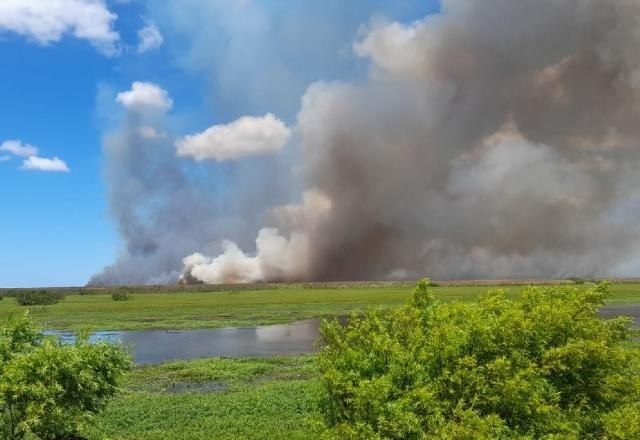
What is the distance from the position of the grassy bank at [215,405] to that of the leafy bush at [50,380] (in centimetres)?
315

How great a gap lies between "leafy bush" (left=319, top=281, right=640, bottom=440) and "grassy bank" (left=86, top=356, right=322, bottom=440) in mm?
1561

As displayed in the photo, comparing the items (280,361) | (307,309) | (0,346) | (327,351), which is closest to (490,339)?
(327,351)

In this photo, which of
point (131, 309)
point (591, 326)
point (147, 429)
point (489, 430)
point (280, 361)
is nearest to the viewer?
point (489, 430)

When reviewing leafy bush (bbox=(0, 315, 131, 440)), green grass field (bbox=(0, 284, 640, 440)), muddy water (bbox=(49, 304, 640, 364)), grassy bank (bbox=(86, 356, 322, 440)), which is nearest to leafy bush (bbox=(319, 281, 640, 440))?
green grass field (bbox=(0, 284, 640, 440))

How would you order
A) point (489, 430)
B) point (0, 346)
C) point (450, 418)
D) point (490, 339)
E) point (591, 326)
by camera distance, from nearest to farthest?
point (489, 430), point (450, 418), point (490, 339), point (591, 326), point (0, 346)

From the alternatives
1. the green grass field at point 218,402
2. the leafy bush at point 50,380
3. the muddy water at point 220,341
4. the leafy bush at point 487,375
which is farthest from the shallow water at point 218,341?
the leafy bush at point 487,375

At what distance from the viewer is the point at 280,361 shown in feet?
163

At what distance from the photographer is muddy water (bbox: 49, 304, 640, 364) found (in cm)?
5700

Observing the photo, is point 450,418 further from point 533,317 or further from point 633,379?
point 633,379

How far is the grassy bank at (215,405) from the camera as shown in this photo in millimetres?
26531

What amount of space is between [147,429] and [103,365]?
11337 millimetres

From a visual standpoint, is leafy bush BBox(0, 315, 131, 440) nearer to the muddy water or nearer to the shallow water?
the shallow water

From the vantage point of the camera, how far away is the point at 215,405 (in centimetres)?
3222

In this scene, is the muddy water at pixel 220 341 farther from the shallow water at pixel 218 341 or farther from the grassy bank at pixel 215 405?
the grassy bank at pixel 215 405
